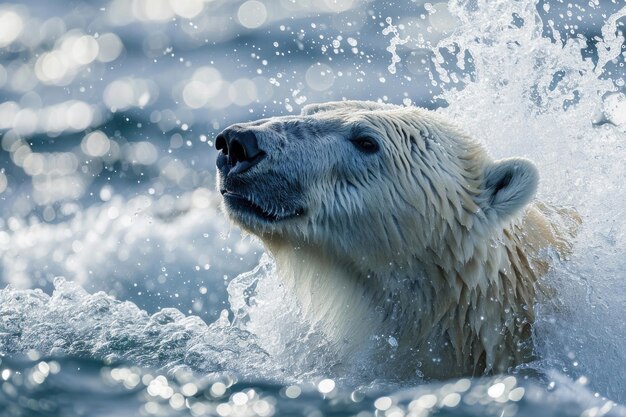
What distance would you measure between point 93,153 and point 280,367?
14.1 ft

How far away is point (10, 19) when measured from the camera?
36.0ft

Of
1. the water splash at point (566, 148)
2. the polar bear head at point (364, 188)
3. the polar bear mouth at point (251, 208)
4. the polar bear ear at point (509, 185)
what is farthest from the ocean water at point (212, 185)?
the polar bear ear at point (509, 185)

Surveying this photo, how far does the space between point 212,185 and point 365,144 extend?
3.90 m

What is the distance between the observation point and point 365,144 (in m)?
4.77

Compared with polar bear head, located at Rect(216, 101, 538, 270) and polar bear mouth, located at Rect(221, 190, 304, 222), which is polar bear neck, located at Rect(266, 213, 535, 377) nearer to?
polar bear head, located at Rect(216, 101, 538, 270)

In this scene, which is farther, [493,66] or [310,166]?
[493,66]

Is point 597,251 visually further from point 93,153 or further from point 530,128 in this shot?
point 93,153

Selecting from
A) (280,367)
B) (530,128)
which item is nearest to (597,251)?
(530,128)

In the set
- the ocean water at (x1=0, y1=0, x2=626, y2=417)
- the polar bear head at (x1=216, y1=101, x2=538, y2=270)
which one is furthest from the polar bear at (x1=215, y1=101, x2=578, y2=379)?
the ocean water at (x1=0, y1=0, x2=626, y2=417)

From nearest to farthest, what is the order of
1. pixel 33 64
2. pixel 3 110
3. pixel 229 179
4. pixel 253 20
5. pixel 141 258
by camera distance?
pixel 229 179 < pixel 141 258 < pixel 3 110 < pixel 33 64 < pixel 253 20

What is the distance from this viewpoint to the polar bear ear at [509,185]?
452 centimetres

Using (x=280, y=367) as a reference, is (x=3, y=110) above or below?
above

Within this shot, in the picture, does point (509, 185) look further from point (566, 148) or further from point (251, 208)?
point (566, 148)

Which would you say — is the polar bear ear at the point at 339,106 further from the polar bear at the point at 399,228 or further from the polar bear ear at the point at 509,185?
the polar bear ear at the point at 509,185
